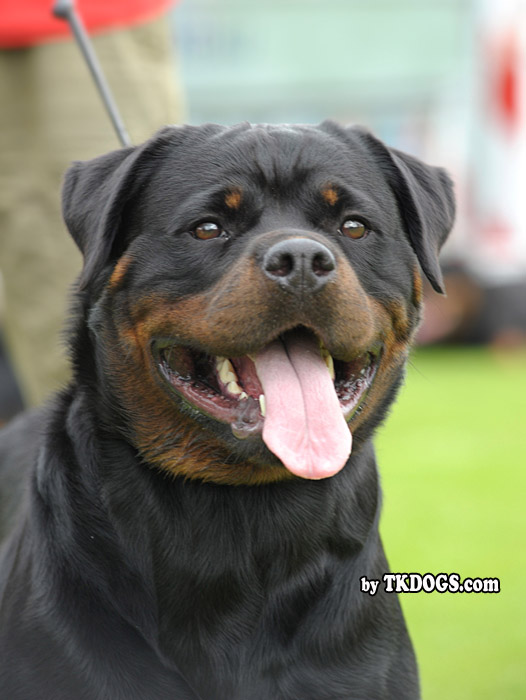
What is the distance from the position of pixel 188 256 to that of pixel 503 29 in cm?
1263

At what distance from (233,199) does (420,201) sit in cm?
51

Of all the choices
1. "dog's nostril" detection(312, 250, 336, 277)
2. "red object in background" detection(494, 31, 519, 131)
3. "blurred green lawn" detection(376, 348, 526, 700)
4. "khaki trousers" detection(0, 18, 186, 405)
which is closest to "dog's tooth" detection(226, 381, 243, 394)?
"dog's nostril" detection(312, 250, 336, 277)

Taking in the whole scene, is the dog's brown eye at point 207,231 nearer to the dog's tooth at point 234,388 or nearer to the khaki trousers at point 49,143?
the dog's tooth at point 234,388

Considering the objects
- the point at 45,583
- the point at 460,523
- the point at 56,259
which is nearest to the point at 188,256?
the point at 45,583

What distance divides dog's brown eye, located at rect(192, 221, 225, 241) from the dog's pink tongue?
0.30 metres

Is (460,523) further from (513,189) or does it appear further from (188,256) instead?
(513,189)

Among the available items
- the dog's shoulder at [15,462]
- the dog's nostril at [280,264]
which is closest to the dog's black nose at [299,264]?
the dog's nostril at [280,264]

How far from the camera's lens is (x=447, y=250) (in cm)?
1431

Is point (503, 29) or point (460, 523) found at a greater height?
point (460, 523)

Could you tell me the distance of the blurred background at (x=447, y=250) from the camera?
423 cm

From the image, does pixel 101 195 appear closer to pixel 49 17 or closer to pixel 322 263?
pixel 322 263

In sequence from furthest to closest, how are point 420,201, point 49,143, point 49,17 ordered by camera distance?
point 49,143 → point 49,17 → point 420,201

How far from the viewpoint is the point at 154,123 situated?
390 cm

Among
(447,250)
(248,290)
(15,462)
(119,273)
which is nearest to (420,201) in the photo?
(248,290)
